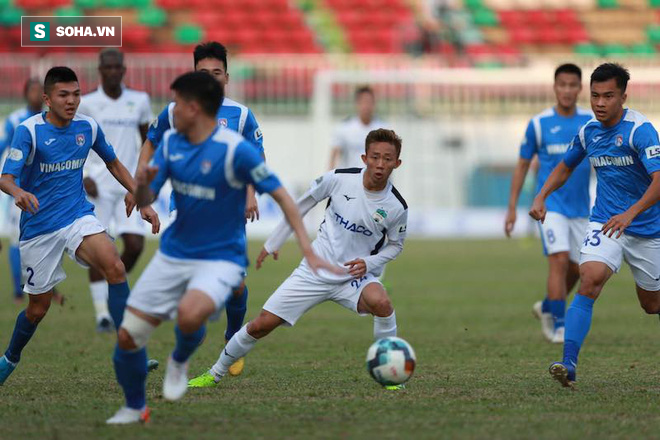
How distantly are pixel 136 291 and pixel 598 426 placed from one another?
265cm

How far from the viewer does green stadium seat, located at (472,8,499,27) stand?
32.9 meters

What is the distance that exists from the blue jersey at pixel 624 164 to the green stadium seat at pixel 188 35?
23910 millimetres

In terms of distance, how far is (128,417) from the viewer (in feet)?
20.1

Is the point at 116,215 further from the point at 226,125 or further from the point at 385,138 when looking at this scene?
the point at 385,138

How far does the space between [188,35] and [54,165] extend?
77.0 feet

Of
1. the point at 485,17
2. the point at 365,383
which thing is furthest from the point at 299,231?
the point at 485,17

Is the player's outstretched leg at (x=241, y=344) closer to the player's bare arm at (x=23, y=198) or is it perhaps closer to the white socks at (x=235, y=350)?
the white socks at (x=235, y=350)

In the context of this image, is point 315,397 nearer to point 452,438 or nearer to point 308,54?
point 452,438

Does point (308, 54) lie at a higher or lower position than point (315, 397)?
higher

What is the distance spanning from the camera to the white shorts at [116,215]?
37.2 ft

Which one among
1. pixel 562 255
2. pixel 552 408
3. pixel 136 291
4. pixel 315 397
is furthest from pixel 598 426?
pixel 562 255

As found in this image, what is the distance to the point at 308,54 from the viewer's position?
31109mm

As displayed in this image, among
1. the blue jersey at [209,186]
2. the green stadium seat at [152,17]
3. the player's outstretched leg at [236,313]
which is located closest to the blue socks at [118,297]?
the player's outstretched leg at [236,313]

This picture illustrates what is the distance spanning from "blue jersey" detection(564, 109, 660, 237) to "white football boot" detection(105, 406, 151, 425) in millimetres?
3574
